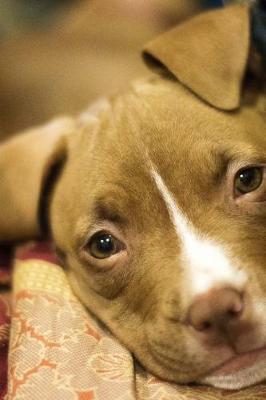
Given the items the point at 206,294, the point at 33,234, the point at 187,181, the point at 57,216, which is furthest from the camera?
the point at 33,234

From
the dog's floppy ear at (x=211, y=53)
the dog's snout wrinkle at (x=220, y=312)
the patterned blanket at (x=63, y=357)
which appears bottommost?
the patterned blanket at (x=63, y=357)

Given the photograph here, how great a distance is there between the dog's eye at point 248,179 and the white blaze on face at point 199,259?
0.83 feet

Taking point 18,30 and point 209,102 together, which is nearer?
point 209,102

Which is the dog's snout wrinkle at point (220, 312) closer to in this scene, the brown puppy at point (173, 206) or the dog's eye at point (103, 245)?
the brown puppy at point (173, 206)

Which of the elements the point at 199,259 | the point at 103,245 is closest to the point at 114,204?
the point at 103,245

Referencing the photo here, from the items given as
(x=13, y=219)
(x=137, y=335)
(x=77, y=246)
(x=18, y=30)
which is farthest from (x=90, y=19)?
(x=137, y=335)

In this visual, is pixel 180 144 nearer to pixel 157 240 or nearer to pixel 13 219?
pixel 157 240

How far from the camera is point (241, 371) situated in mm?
1937

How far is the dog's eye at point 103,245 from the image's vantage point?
2312mm

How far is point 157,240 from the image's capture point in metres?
2.16

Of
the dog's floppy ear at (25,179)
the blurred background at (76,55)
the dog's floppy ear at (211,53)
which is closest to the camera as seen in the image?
the dog's floppy ear at (211,53)

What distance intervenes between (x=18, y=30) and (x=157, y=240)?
11.9ft

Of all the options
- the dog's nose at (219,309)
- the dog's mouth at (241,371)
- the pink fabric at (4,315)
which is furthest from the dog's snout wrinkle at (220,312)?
the pink fabric at (4,315)

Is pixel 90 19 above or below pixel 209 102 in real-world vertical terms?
below
